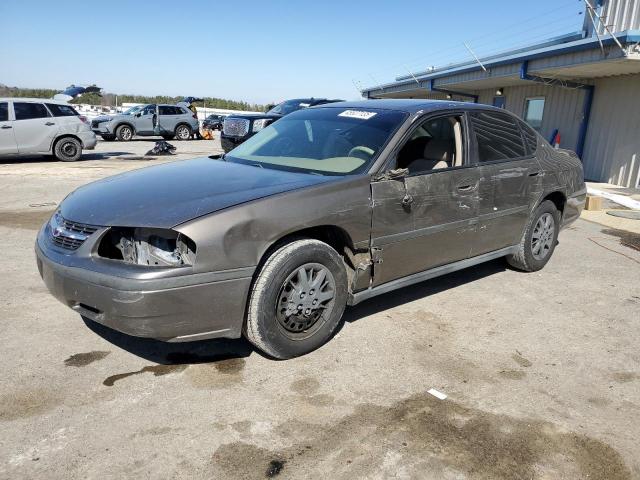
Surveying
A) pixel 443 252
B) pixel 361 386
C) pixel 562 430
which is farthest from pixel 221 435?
pixel 443 252

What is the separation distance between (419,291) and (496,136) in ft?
5.04

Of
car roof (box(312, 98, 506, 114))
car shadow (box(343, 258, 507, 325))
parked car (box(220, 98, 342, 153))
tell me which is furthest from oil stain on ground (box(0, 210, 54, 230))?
parked car (box(220, 98, 342, 153))

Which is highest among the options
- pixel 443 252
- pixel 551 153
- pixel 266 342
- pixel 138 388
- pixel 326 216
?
pixel 551 153

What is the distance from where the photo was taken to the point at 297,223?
3.16 meters

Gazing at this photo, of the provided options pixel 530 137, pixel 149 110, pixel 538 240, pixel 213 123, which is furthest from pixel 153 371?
pixel 213 123

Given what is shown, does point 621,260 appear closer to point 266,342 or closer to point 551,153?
point 551,153

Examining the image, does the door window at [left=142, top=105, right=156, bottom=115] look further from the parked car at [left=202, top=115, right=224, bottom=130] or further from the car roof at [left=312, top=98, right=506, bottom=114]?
the car roof at [left=312, top=98, right=506, bottom=114]

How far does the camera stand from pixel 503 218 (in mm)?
4625

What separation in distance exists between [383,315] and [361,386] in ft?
3.72

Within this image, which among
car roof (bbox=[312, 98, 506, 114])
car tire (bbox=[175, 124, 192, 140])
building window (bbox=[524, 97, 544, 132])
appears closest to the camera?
car roof (bbox=[312, 98, 506, 114])

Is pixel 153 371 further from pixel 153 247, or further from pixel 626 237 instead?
pixel 626 237

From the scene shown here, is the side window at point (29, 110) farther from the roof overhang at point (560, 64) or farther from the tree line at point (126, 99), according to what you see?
the tree line at point (126, 99)

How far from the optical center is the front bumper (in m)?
2.76

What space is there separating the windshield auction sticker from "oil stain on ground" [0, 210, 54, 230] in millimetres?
4461
